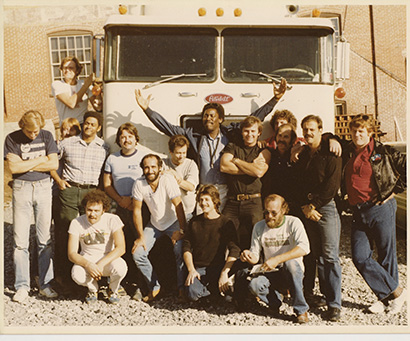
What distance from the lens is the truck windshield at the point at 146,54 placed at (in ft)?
17.3

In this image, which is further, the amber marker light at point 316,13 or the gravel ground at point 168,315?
the amber marker light at point 316,13

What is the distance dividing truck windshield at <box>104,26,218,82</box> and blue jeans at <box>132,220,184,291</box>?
1515mm

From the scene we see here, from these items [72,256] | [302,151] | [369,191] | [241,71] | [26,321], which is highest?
[241,71]

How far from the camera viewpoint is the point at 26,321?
16.3 feet

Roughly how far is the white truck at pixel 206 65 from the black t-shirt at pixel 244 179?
498 mm

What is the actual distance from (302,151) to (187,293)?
65.3 inches

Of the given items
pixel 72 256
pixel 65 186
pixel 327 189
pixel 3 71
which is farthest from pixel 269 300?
pixel 3 71

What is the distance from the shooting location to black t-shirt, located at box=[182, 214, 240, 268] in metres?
4.69

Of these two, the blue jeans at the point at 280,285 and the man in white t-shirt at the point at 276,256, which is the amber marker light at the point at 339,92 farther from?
the blue jeans at the point at 280,285

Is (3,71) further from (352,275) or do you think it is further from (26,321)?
(352,275)

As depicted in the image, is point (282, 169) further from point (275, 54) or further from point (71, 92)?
point (71, 92)

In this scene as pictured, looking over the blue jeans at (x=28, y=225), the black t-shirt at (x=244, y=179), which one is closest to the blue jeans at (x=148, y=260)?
the black t-shirt at (x=244, y=179)

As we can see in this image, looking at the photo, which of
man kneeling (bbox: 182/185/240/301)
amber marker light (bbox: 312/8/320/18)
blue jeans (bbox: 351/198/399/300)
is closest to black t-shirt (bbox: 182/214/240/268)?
man kneeling (bbox: 182/185/240/301)

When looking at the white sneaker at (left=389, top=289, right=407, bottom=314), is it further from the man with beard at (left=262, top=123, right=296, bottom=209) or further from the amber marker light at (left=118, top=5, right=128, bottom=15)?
the amber marker light at (left=118, top=5, right=128, bottom=15)
